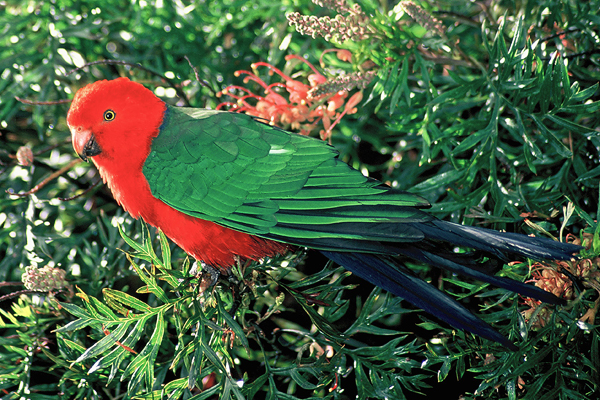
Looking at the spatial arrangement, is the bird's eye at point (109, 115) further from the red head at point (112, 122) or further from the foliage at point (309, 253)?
the foliage at point (309, 253)

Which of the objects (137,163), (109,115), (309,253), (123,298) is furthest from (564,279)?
(109,115)

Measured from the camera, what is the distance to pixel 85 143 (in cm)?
101

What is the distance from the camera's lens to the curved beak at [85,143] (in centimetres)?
101

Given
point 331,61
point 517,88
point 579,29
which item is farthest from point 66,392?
point 579,29

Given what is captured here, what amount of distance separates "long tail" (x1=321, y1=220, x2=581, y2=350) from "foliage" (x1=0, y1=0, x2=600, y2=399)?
7 cm

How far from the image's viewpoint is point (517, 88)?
0.86 metres

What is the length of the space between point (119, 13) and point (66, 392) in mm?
995

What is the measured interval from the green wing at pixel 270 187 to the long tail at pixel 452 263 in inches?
1.6

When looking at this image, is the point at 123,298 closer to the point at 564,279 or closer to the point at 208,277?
the point at 208,277

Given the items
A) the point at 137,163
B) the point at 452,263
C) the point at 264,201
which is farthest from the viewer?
the point at 137,163

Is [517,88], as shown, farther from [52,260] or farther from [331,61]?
[52,260]

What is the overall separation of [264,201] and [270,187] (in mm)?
31

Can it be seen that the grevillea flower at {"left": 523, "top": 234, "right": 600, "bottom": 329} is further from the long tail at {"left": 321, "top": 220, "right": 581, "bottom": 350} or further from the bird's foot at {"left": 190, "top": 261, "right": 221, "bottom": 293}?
the bird's foot at {"left": 190, "top": 261, "right": 221, "bottom": 293}

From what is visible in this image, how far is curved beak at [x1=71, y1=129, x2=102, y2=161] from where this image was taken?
1008 millimetres
